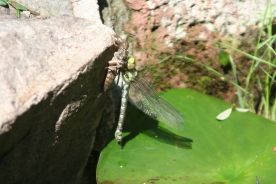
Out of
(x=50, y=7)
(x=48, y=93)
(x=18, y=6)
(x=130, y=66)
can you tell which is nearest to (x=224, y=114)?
(x=130, y=66)

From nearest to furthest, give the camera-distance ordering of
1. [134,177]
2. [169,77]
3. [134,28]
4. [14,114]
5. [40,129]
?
[14,114], [40,129], [134,177], [134,28], [169,77]

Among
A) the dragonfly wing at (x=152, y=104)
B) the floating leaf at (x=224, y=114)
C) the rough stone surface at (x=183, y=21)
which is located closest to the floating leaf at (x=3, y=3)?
the rough stone surface at (x=183, y=21)

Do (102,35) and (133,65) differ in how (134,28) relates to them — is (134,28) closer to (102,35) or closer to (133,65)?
(133,65)

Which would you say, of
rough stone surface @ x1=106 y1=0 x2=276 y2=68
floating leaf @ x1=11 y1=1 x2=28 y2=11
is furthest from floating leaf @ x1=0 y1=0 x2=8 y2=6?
rough stone surface @ x1=106 y1=0 x2=276 y2=68

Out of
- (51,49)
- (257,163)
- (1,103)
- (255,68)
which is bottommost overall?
(257,163)

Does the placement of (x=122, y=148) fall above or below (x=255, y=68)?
below

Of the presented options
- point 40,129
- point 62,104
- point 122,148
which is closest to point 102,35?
point 62,104

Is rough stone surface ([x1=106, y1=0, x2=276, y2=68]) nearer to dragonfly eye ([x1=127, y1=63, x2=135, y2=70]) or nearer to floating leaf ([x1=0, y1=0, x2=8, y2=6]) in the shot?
dragonfly eye ([x1=127, y1=63, x2=135, y2=70])
